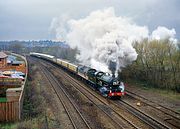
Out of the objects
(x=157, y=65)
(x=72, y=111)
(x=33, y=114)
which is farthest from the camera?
(x=157, y=65)

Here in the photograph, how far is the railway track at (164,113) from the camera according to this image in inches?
659

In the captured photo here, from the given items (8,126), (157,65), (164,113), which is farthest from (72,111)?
(157,65)

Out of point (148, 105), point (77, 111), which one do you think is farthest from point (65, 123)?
point (148, 105)

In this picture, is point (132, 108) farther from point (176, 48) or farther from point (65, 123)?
point (176, 48)

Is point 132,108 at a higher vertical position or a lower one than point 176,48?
lower

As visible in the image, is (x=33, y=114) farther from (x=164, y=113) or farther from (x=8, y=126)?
(x=164, y=113)

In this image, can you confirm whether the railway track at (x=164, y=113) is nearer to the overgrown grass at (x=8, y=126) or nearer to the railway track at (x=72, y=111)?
the railway track at (x=72, y=111)

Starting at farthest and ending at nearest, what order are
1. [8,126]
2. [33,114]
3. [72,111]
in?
[72,111] → [33,114] → [8,126]

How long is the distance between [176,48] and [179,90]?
251 inches

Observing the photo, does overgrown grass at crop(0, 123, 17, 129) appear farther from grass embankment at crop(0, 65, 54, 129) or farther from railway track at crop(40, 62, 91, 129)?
railway track at crop(40, 62, 91, 129)

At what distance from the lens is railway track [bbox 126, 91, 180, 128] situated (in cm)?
1675

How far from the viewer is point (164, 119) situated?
17453mm

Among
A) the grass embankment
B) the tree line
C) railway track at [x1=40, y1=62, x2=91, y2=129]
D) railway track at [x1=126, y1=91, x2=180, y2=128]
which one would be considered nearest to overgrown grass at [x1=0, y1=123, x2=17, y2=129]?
the grass embankment

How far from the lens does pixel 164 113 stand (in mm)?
19250
